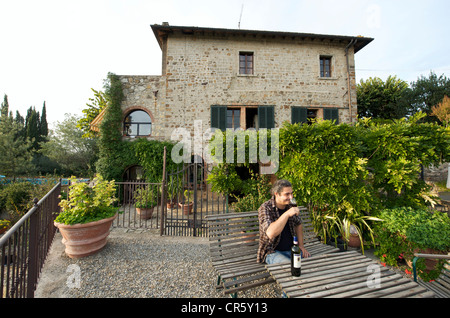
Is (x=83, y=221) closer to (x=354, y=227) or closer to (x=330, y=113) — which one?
(x=354, y=227)

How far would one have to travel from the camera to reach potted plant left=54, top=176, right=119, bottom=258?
3502mm

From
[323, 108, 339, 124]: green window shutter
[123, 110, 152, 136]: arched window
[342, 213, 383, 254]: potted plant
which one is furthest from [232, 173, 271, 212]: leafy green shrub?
[323, 108, 339, 124]: green window shutter

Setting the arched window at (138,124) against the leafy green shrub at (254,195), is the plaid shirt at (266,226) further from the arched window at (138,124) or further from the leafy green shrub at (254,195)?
the arched window at (138,124)

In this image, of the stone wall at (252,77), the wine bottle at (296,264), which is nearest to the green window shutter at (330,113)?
the stone wall at (252,77)

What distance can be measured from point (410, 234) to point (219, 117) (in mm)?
8408

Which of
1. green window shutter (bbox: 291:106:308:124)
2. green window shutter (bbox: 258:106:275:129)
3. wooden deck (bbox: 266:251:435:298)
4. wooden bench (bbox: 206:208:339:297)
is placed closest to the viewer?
wooden deck (bbox: 266:251:435:298)

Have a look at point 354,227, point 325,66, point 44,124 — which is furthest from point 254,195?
point 44,124

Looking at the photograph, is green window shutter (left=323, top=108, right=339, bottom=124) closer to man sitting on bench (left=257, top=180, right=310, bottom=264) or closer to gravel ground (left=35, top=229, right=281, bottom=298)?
man sitting on bench (left=257, top=180, right=310, bottom=264)

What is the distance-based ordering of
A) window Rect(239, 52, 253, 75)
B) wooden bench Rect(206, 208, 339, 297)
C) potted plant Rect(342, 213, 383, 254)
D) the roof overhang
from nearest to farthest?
1. wooden bench Rect(206, 208, 339, 297)
2. potted plant Rect(342, 213, 383, 254)
3. the roof overhang
4. window Rect(239, 52, 253, 75)

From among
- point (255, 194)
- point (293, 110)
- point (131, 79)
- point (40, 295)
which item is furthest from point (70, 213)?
point (293, 110)

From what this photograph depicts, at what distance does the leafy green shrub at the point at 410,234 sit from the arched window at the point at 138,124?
394 inches

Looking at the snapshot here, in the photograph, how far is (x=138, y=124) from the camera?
1009 cm

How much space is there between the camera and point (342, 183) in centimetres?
429

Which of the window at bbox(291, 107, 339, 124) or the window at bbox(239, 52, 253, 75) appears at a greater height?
the window at bbox(239, 52, 253, 75)
